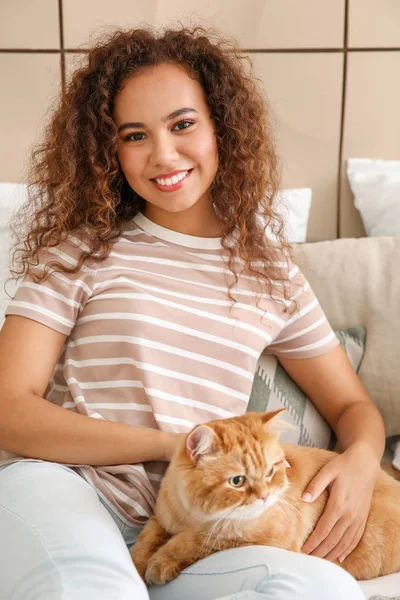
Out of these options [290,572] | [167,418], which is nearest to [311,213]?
[167,418]

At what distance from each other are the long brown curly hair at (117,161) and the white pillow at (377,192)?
0.46m

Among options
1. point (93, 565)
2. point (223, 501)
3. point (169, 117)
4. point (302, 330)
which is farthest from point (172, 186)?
point (93, 565)

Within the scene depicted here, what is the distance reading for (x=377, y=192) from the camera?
198 centimetres

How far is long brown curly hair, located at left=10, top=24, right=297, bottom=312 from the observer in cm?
146

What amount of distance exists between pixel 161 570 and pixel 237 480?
0.64 ft

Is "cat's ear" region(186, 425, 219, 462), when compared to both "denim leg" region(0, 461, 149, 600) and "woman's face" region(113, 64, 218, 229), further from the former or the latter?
"woman's face" region(113, 64, 218, 229)

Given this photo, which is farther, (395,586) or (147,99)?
(147,99)

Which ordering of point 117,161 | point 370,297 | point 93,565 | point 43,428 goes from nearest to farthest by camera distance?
point 93,565 → point 43,428 → point 117,161 → point 370,297

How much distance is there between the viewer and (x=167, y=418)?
138 centimetres

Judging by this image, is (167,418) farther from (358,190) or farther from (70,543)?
(358,190)

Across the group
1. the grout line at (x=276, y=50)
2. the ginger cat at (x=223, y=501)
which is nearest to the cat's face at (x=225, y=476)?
the ginger cat at (x=223, y=501)

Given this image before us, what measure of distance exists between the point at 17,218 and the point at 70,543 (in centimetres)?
94

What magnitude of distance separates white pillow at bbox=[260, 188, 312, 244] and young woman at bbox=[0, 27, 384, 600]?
0.96 ft

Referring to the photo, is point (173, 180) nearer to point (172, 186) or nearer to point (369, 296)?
point (172, 186)
